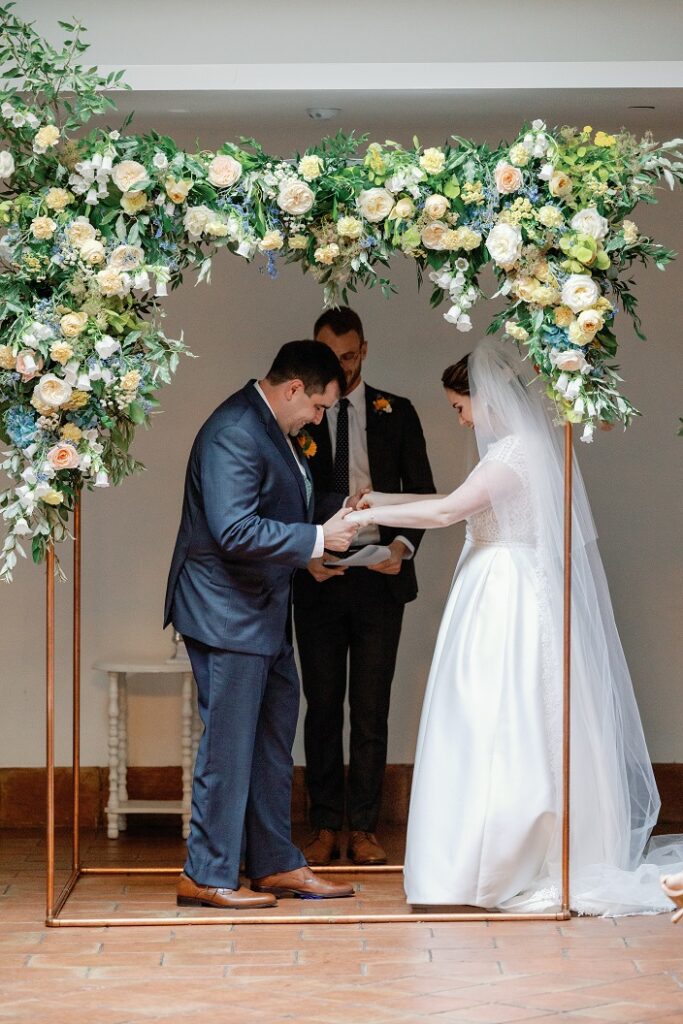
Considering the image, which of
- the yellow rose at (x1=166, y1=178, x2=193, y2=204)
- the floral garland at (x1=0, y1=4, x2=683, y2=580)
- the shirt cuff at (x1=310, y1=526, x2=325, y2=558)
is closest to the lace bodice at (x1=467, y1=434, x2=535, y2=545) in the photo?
the floral garland at (x1=0, y1=4, x2=683, y2=580)

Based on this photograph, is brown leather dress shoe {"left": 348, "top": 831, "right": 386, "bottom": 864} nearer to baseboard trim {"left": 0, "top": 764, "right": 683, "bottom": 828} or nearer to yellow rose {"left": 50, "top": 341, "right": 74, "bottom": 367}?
baseboard trim {"left": 0, "top": 764, "right": 683, "bottom": 828}

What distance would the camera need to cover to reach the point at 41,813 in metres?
6.38

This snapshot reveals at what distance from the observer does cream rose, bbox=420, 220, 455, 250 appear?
15.2 feet

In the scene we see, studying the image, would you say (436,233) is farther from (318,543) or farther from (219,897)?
(219,897)

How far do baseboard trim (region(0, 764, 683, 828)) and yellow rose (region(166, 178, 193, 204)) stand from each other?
2844 millimetres

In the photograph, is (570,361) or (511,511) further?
(511,511)

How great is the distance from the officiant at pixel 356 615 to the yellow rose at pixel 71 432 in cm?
134

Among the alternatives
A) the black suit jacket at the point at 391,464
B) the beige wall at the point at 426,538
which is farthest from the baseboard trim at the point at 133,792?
the black suit jacket at the point at 391,464

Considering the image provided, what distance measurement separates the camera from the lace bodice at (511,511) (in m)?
5.06

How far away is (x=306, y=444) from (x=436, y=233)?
1.35m

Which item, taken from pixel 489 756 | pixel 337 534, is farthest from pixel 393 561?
pixel 489 756

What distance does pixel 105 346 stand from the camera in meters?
4.50

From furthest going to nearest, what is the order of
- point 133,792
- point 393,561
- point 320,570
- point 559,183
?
point 133,792, point 393,561, point 320,570, point 559,183

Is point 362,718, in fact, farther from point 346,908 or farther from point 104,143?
point 104,143
